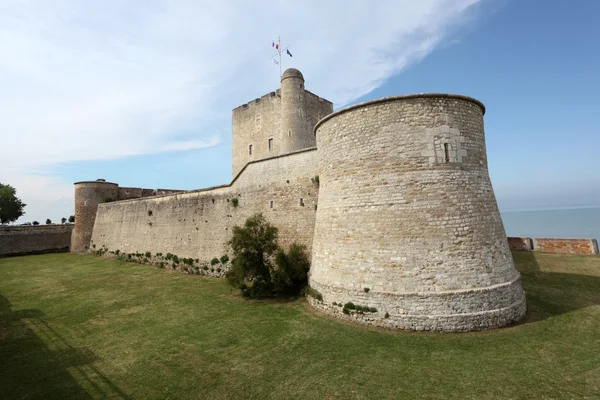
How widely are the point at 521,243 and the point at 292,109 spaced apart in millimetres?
18803

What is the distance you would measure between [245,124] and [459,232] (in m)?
16.9

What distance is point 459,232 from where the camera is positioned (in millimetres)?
8688

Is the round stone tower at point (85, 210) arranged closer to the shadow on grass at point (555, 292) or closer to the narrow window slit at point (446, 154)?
the narrow window slit at point (446, 154)

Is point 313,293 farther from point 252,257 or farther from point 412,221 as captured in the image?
point 412,221

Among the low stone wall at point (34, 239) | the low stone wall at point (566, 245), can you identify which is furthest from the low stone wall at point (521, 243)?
the low stone wall at point (34, 239)

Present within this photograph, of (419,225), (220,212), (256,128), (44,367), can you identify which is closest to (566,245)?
(419,225)

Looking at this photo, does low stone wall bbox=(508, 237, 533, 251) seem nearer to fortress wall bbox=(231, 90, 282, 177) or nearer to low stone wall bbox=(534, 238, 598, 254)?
low stone wall bbox=(534, 238, 598, 254)

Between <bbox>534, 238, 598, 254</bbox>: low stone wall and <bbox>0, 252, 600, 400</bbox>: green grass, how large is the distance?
849 cm

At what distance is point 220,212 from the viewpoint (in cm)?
1708

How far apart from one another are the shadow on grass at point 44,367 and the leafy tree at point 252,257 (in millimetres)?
5357

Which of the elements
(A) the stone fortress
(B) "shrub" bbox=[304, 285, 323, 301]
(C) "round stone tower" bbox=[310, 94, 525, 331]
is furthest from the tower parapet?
(B) "shrub" bbox=[304, 285, 323, 301]

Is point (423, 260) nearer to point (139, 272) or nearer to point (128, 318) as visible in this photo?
point (128, 318)

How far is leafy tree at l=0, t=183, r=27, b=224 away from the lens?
3781 cm

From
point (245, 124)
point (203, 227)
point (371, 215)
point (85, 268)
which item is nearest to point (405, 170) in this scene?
point (371, 215)
